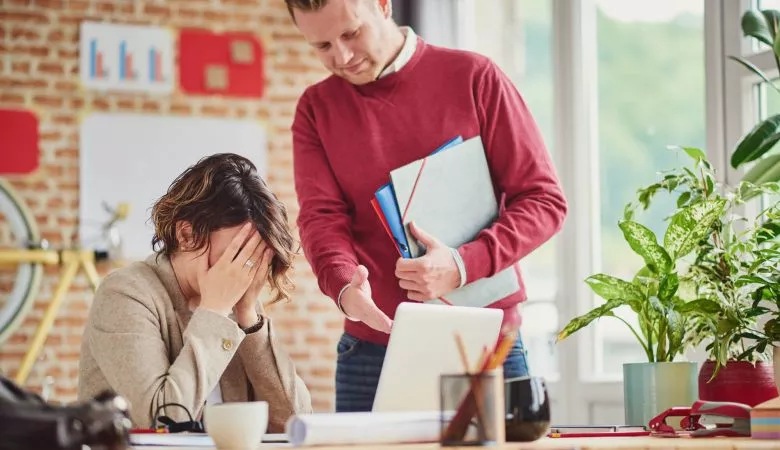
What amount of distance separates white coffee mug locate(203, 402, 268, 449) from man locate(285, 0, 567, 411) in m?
0.76

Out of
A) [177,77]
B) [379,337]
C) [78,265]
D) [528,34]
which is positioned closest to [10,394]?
[379,337]

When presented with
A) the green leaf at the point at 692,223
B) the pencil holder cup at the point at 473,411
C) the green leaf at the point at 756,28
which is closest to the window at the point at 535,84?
the green leaf at the point at 756,28

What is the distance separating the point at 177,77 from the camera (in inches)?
190

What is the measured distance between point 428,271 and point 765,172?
2.84 ft

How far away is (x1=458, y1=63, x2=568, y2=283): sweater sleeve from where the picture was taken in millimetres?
1905

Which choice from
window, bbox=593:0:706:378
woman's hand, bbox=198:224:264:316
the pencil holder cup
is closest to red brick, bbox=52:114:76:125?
window, bbox=593:0:706:378

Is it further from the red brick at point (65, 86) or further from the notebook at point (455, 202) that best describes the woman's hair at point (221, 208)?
the red brick at point (65, 86)

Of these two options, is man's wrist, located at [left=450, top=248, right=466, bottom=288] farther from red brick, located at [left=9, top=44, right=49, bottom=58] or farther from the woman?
red brick, located at [left=9, top=44, right=49, bottom=58]

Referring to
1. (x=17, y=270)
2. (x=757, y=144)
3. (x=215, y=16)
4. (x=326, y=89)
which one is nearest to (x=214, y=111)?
(x=215, y=16)

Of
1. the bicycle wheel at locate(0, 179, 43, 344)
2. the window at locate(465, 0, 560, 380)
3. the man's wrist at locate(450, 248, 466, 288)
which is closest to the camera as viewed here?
the man's wrist at locate(450, 248, 466, 288)

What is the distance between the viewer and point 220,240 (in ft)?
5.96

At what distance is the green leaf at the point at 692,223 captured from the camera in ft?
6.24

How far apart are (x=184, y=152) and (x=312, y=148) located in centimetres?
276

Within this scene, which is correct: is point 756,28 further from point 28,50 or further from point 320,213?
point 28,50
